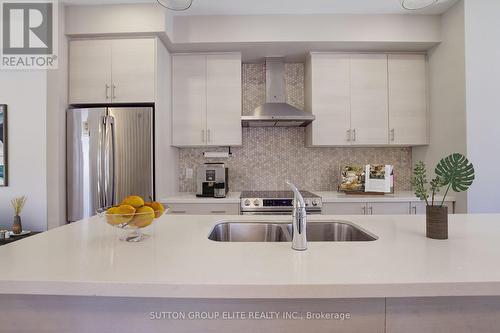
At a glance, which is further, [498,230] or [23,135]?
[23,135]

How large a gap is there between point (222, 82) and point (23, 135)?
197 centimetres

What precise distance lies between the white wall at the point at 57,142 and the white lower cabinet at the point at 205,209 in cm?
99

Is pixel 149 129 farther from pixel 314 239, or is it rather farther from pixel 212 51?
pixel 314 239

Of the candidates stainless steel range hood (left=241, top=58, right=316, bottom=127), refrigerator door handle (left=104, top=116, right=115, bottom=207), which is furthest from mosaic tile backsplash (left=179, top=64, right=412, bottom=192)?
refrigerator door handle (left=104, top=116, right=115, bottom=207)

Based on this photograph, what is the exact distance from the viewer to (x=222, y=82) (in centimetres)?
283

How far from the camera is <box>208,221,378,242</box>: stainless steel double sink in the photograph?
1.43 meters

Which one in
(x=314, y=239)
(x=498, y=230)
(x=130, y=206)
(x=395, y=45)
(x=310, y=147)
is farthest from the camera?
(x=310, y=147)

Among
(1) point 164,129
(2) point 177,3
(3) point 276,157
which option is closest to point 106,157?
(1) point 164,129

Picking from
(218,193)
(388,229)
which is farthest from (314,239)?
(218,193)

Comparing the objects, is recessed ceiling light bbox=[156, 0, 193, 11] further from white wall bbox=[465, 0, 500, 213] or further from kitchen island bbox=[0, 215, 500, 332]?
white wall bbox=[465, 0, 500, 213]

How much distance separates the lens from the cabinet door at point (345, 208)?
2.54 metres

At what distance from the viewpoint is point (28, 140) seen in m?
2.33

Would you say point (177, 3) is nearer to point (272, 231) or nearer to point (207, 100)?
point (207, 100)

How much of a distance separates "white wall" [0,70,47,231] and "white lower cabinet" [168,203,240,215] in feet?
3.86
